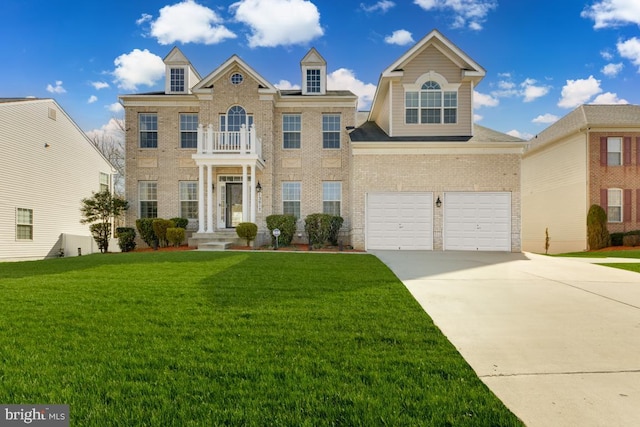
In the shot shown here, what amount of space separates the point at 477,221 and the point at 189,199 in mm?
12552

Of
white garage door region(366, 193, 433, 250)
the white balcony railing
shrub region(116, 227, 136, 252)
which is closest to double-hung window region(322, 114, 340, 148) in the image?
the white balcony railing

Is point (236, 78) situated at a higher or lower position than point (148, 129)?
higher

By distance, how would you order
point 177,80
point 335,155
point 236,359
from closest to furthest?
point 236,359 < point 335,155 < point 177,80

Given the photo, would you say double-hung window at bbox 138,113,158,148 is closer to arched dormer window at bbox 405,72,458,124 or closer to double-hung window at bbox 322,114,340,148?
double-hung window at bbox 322,114,340,148

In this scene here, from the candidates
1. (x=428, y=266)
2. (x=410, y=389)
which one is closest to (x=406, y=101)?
(x=428, y=266)

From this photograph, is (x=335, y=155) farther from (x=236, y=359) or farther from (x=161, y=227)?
(x=236, y=359)

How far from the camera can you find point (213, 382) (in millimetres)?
2891

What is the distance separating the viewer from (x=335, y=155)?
57.0 feet

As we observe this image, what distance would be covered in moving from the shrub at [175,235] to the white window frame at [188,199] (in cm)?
185

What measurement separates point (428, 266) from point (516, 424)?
7296 millimetres

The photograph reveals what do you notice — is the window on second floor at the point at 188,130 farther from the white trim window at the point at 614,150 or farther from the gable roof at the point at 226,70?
the white trim window at the point at 614,150

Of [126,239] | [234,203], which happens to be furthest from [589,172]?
[126,239]

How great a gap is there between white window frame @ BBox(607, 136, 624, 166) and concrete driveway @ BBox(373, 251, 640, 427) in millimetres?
13922

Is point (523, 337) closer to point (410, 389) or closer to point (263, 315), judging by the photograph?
point (410, 389)
